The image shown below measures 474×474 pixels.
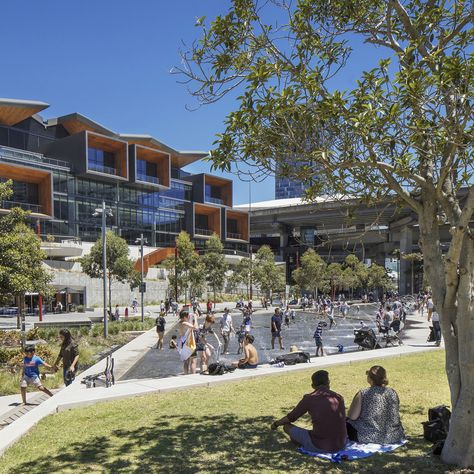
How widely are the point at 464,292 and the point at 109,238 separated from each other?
129ft

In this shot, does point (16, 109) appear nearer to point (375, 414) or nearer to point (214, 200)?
point (214, 200)

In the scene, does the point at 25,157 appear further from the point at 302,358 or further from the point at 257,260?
the point at 302,358

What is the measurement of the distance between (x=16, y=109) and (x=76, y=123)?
358 inches

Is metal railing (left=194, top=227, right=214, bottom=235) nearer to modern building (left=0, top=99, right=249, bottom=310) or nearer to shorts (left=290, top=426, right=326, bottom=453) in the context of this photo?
modern building (left=0, top=99, right=249, bottom=310)

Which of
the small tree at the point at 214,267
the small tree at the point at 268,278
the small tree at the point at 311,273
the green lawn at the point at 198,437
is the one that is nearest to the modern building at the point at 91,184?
the small tree at the point at 214,267

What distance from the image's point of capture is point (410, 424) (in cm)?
766

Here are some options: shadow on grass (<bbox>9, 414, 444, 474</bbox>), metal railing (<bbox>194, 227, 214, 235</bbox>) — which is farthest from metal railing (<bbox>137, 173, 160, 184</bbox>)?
shadow on grass (<bbox>9, 414, 444, 474</bbox>)

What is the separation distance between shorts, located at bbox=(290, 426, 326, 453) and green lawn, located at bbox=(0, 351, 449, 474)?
0.48ft

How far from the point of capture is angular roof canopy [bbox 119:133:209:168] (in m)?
72.0

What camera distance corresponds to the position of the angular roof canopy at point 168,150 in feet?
236

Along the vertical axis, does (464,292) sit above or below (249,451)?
above

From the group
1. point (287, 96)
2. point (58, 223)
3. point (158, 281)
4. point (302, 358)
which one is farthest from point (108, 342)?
point (58, 223)

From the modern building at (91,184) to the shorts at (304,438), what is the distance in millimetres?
45132

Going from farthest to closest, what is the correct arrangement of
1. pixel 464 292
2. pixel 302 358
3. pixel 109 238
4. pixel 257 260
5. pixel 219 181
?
pixel 219 181 → pixel 257 260 → pixel 109 238 → pixel 302 358 → pixel 464 292
